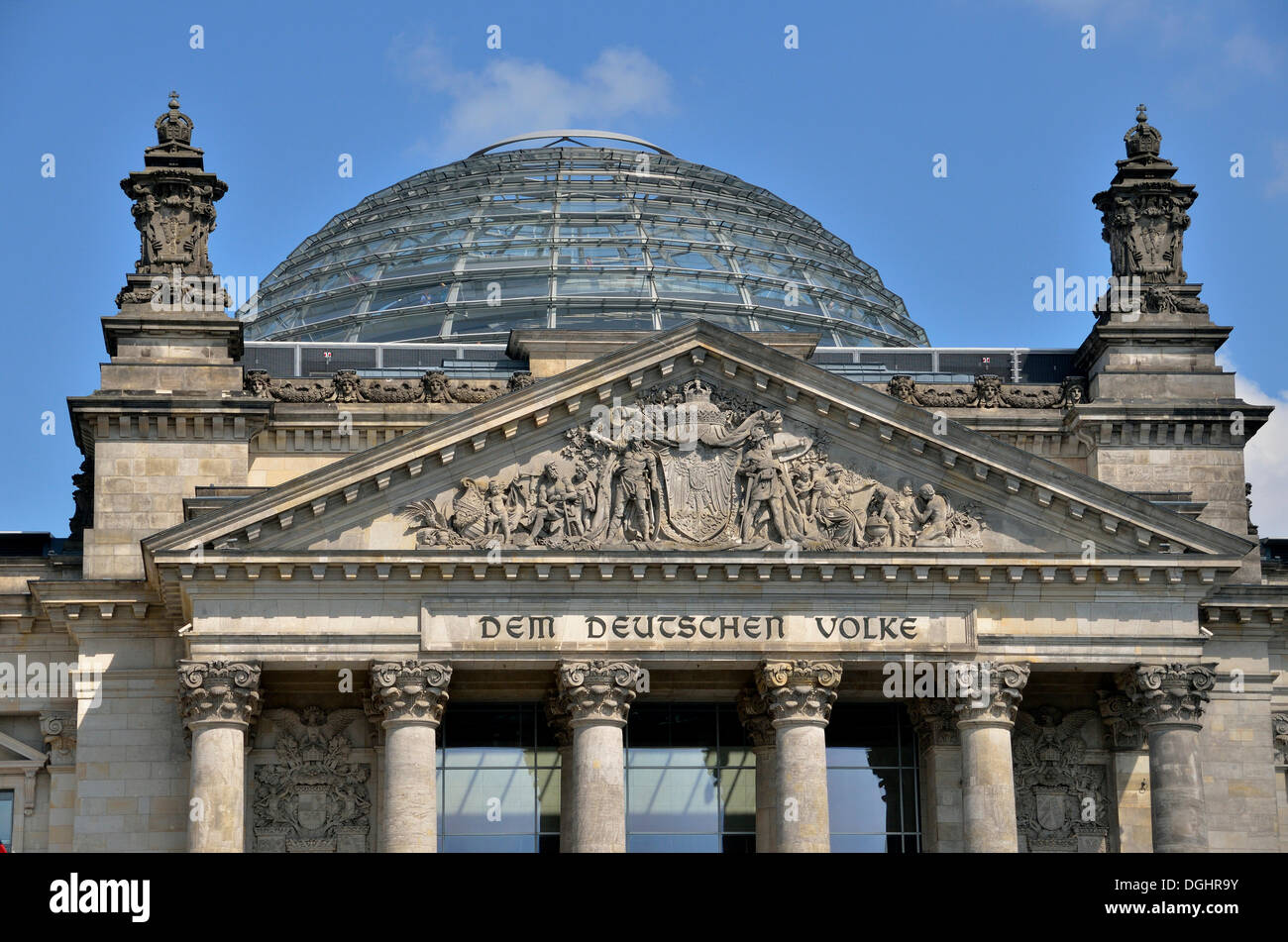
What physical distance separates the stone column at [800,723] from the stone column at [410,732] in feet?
21.6

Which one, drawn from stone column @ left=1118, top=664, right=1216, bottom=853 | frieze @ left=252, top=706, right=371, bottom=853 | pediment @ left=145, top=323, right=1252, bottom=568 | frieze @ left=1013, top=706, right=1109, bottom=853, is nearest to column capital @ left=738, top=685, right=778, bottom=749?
pediment @ left=145, top=323, right=1252, bottom=568

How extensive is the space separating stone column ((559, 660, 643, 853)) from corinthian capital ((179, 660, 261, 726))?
622 cm

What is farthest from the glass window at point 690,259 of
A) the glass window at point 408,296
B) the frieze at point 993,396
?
the frieze at point 993,396

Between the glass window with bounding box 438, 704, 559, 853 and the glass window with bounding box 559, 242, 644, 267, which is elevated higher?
the glass window with bounding box 559, 242, 644, 267

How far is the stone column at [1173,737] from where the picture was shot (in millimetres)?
55812

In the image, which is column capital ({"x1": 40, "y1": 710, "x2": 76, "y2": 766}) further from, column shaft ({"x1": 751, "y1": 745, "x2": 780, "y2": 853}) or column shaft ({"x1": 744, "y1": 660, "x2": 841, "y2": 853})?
column shaft ({"x1": 744, "y1": 660, "x2": 841, "y2": 853})

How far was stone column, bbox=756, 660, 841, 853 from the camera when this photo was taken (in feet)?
182

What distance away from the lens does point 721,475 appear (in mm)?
56719

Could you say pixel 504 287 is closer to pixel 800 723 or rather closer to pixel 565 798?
pixel 565 798

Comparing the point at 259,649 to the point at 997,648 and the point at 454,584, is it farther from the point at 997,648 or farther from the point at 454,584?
the point at 997,648

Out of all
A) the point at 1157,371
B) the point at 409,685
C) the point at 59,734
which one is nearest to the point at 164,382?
the point at 59,734

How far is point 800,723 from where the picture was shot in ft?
183
